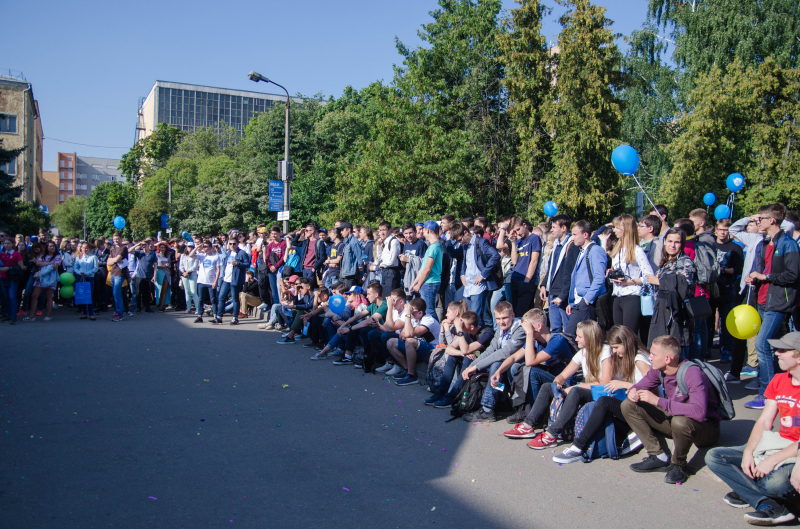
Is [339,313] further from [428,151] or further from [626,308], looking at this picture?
[428,151]

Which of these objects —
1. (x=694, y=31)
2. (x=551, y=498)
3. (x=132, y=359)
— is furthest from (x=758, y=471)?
(x=694, y=31)

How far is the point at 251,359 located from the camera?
9.20 meters

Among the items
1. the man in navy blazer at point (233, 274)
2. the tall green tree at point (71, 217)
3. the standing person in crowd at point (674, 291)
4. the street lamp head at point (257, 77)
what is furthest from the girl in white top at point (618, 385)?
the tall green tree at point (71, 217)

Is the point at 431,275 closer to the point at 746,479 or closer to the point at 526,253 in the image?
the point at 526,253

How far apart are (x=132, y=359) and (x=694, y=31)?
2628 centimetres

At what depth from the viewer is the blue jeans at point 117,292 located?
14.1m

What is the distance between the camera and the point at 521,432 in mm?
5617

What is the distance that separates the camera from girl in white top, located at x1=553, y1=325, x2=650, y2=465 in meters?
4.97

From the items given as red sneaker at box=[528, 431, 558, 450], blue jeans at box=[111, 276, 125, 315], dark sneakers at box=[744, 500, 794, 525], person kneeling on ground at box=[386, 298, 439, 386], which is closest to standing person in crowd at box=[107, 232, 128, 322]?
blue jeans at box=[111, 276, 125, 315]

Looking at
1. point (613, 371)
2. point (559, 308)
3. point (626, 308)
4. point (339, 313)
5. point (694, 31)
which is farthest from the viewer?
point (694, 31)

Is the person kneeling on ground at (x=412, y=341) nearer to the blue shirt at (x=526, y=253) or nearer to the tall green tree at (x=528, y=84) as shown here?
the blue shirt at (x=526, y=253)

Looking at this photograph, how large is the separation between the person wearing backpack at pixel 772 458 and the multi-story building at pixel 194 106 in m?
130

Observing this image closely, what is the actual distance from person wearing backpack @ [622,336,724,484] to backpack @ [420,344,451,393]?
8.54ft

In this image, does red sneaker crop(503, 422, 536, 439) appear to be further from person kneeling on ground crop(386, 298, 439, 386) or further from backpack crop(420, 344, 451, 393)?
person kneeling on ground crop(386, 298, 439, 386)
